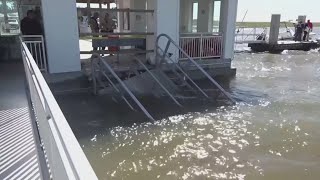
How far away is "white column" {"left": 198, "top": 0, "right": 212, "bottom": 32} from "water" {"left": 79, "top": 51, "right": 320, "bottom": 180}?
4.77 m

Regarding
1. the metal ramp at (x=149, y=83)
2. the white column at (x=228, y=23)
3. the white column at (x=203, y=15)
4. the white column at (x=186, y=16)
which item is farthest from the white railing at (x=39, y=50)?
the white column at (x=203, y=15)

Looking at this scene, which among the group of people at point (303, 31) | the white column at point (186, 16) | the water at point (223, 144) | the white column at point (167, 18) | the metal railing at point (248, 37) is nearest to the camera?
the water at point (223, 144)

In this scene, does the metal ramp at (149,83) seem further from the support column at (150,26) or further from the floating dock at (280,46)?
the floating dock at (280,46)

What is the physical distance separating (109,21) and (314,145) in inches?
338

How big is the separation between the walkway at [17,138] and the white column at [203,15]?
7.82 metres

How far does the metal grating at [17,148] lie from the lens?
3.30m

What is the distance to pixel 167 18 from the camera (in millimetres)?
9867

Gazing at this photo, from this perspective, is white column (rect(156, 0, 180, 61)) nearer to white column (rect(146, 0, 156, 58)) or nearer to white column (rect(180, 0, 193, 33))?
white column (rect(146, 0, 156, 58))

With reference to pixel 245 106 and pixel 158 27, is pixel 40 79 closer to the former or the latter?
pixel 245 106

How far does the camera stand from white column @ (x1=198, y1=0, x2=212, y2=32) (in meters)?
12.6

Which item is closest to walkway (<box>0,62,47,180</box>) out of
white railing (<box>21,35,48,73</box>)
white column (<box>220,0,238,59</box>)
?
white railing (<box>21,35,48,73</box>)

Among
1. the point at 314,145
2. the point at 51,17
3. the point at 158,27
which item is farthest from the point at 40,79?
the point at 158,27

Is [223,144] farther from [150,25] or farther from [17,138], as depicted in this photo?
[150,25]

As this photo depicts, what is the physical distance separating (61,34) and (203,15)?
625 cm
